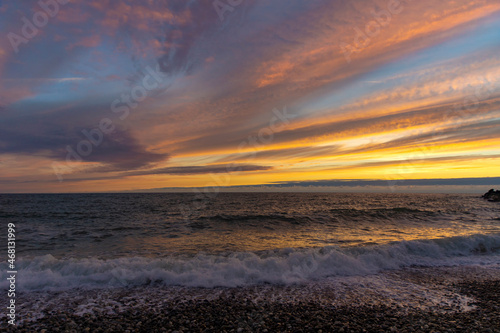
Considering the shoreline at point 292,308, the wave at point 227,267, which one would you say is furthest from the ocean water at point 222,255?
the shoreline at point 292,308

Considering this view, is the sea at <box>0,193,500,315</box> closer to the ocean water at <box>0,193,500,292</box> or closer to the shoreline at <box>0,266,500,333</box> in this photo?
the ocean water at <box>0,193,500,292</box>

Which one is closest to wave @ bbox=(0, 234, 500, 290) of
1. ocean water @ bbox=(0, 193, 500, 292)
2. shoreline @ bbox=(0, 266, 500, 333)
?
ocean water @ bbox=(0, 193, 500, 292)

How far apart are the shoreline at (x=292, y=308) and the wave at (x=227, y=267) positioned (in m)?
0.75

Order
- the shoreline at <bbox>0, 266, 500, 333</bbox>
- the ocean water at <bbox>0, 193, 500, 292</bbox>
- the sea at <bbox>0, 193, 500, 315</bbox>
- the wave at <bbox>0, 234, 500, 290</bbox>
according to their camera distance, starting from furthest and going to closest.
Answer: the ocean water at <bbox>0, 193, 500, 292</bbox> < the wave at <bbox>0, 234, 500, 290</bbox> < the sea at <bbox>0, 193, 500, 315</bbox> < the shoreline at <bbox>0, 266, 500, 333</bbox>

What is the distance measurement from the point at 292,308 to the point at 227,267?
4.34m

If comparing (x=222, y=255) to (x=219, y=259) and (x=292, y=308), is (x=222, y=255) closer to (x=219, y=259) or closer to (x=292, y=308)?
(x=219, y=259)

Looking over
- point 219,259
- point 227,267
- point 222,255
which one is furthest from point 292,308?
point 222,255

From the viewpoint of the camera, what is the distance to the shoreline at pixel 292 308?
6430 mm

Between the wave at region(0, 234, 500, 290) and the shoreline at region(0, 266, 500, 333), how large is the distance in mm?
753

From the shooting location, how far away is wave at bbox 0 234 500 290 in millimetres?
10117

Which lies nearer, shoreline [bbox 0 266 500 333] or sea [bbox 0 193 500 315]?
shoreline [bbox 0 266 500 333]

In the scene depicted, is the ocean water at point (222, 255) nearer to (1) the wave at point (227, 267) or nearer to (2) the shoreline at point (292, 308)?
(1) the wave at point (227, 267)

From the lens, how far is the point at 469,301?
317 inches

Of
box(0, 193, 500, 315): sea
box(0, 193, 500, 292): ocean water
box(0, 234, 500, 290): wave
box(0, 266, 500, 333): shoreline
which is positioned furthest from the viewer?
box(0, 193, 500, 292): ocean water
